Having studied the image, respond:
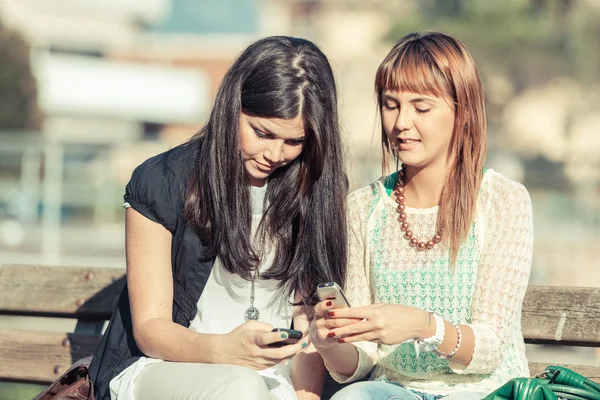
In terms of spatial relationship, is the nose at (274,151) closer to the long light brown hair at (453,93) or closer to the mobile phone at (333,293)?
the long light brown hair at (453,93)

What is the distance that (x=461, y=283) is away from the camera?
10.5 ft

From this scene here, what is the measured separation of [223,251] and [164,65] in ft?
126

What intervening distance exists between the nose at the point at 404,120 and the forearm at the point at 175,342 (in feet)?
2.85

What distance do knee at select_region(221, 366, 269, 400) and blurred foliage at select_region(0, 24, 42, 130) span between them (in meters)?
28.1

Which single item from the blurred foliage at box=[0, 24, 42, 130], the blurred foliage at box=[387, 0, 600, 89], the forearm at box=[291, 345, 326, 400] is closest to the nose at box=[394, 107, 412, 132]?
the forearm at box=[291, 345, 326, 400]

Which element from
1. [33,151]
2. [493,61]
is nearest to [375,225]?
[33,151]

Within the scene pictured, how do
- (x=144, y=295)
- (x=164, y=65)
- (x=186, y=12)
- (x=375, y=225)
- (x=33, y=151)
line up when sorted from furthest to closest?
(x=186, y=12)
(x=164, y=65)
(x=33, y=151)
(x=375, y=225)
(x=144, y=295)

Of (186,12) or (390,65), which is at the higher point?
(186,12)

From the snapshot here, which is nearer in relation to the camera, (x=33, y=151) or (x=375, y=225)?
(x=375, y=225)

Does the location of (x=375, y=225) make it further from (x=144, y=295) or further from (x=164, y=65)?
(x=164, y=65)

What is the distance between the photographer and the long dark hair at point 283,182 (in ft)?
10.5

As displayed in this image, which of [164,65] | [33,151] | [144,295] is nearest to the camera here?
[144,295]

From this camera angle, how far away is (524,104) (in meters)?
43.5

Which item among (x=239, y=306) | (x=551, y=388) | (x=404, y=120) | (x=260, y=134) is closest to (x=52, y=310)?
(x=239, y=306)
